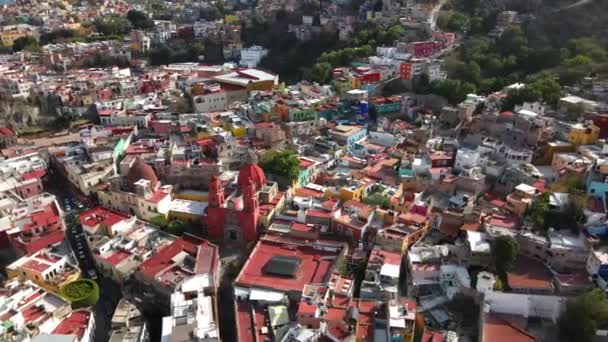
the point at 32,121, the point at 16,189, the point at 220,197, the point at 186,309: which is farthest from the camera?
the point at 32,121

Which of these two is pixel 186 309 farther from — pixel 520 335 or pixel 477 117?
pixel 477 117

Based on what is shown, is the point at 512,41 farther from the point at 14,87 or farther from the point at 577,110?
the point at 14,87

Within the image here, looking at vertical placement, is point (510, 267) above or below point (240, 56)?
below

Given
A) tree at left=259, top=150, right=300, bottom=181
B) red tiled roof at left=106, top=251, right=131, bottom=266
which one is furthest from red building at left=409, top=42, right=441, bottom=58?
red tiled roof at left=106, top=251, right=131, bottom=266

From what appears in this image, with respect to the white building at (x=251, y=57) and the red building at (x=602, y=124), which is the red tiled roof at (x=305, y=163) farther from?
the white building at (x=251, y=57)

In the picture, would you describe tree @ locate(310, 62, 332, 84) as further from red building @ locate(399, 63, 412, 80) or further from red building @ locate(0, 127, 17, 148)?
red building @ locate(0, 127, 17, 148)

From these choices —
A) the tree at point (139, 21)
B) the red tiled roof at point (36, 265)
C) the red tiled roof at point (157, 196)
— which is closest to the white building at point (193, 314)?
the red tiled roof at point (157, 196)

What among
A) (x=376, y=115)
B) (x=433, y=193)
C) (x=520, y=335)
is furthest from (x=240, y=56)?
(x=520, y=335)
